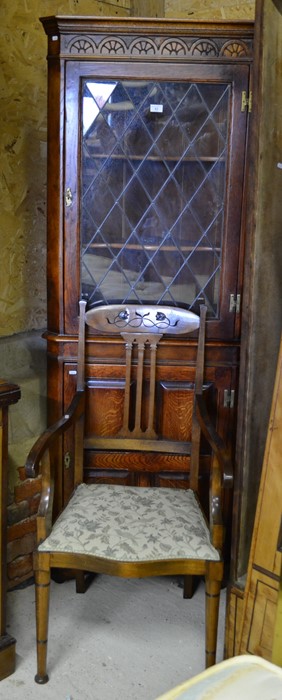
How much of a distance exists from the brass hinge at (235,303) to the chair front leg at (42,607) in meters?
1.05

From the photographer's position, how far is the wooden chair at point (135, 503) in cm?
213

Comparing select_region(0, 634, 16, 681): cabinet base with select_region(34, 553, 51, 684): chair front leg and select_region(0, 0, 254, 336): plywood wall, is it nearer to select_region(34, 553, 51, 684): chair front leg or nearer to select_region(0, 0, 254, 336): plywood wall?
select_region(34, 553, 51, 684): chair front leg

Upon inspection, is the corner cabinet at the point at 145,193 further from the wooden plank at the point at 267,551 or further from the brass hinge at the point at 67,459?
the wooden plank at the point at 267,551

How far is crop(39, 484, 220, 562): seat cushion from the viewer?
212cm

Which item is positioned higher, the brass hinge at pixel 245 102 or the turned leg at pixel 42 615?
the brass hinge at pixel 245 102

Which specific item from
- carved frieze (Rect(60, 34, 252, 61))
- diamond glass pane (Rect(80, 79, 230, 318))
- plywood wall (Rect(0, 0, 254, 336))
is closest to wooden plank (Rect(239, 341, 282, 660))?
diamond glass pane (Rect(80, 79, 230, 318))

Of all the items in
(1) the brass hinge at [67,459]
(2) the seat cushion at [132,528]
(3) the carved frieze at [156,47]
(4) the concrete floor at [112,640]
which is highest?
(3) the carved frieze at [156,47]

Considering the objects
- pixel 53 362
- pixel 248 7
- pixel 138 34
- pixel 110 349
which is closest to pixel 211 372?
pixel 110 349

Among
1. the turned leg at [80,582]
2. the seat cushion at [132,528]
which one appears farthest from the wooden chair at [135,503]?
the turned leg at [80,582]

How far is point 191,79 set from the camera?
2.51m

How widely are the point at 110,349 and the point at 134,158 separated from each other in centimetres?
66

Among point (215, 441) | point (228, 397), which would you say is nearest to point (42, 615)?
point (215, 441)

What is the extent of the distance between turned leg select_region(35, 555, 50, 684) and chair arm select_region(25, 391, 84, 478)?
0.88 feet

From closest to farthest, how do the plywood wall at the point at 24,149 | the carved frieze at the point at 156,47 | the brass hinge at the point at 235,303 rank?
the carved frieze at the point at 156,47 → the brass hinge at the point at 235,303 → the plywood wall at the point at 24,149
